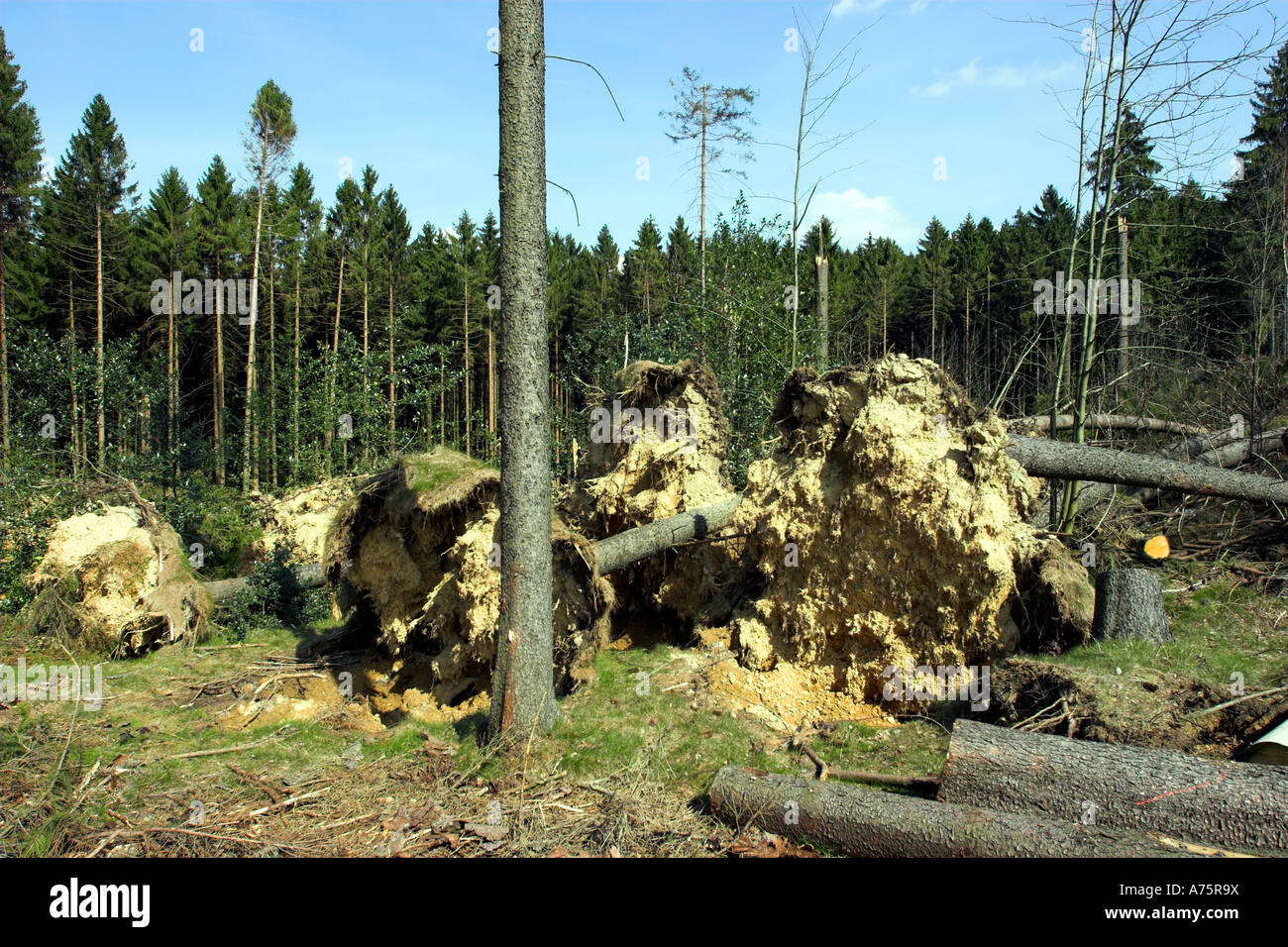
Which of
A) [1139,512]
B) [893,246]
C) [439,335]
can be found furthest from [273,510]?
[893,246]

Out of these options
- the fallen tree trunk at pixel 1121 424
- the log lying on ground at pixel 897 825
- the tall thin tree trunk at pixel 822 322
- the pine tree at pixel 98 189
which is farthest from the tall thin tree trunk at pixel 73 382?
the fallen tree trunk at pixel 1121 424

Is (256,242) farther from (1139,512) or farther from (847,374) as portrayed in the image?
(1139,512)

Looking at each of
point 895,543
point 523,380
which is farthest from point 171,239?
point 895,543

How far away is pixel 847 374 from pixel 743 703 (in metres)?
Answer: 3.46

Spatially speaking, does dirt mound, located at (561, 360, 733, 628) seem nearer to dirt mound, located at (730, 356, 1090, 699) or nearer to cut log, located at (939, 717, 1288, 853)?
dirt mound, located at (730, 356, 1090, 699)

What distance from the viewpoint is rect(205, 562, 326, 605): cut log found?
441 inches

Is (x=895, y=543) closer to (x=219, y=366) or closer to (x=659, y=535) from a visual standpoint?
(x=659, y=535)

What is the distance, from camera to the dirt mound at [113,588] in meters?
9.15

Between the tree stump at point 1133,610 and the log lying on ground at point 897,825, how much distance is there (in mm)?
3212

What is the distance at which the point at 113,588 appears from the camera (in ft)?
30.4

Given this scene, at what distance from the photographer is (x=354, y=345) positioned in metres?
17.4

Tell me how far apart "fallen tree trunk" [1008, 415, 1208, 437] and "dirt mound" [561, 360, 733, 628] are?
4.85 m

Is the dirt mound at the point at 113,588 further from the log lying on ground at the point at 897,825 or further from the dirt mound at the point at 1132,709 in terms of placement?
the dirt mound at the point at 1132,709

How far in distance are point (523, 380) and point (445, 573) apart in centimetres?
320
